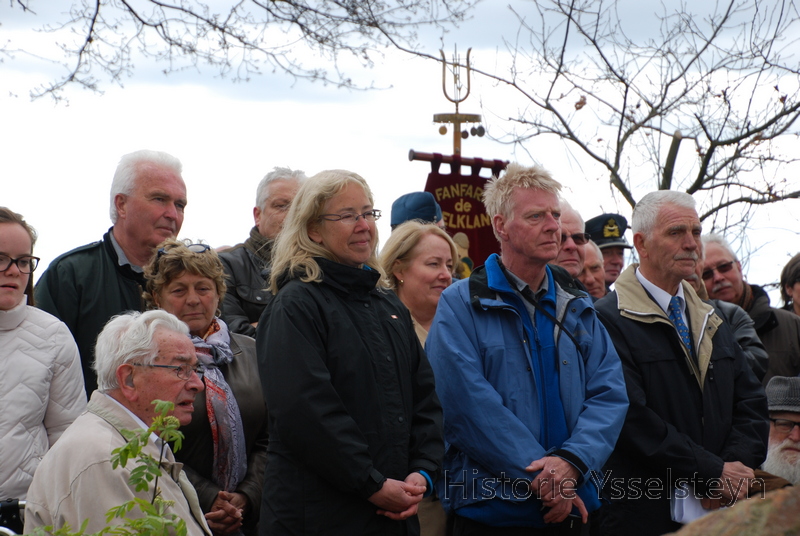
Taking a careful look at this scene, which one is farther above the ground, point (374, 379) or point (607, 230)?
point (607, 230)

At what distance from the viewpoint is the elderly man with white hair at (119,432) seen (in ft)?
8.95

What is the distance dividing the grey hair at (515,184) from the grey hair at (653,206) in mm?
717

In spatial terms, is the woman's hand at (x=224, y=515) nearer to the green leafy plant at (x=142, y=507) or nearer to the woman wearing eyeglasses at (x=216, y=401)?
the woman wearing eyeglasses at (x=216, y=401)

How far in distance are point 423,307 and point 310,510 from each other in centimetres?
189

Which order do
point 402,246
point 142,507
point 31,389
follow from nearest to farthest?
point 142,507
point 31,389
point 402,246

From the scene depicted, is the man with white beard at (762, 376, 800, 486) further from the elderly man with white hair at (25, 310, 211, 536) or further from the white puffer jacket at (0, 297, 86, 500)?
the white puffer jacket at (0, 297, 86, 500)

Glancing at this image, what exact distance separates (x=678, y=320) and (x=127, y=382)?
2.95 m

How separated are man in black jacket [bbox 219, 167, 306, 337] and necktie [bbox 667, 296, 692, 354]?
88.2 inches

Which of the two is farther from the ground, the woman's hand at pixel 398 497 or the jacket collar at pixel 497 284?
the jacket collar at pixel 497 284

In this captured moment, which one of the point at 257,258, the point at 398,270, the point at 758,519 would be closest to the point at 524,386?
the point at 398,270

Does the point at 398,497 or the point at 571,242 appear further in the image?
the point at 571,242

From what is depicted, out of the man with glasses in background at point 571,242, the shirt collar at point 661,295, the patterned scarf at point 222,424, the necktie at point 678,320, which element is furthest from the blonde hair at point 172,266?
the man with glasses in background at point 571,242

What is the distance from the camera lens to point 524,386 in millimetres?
3963

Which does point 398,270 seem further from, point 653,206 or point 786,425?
point 786,425
